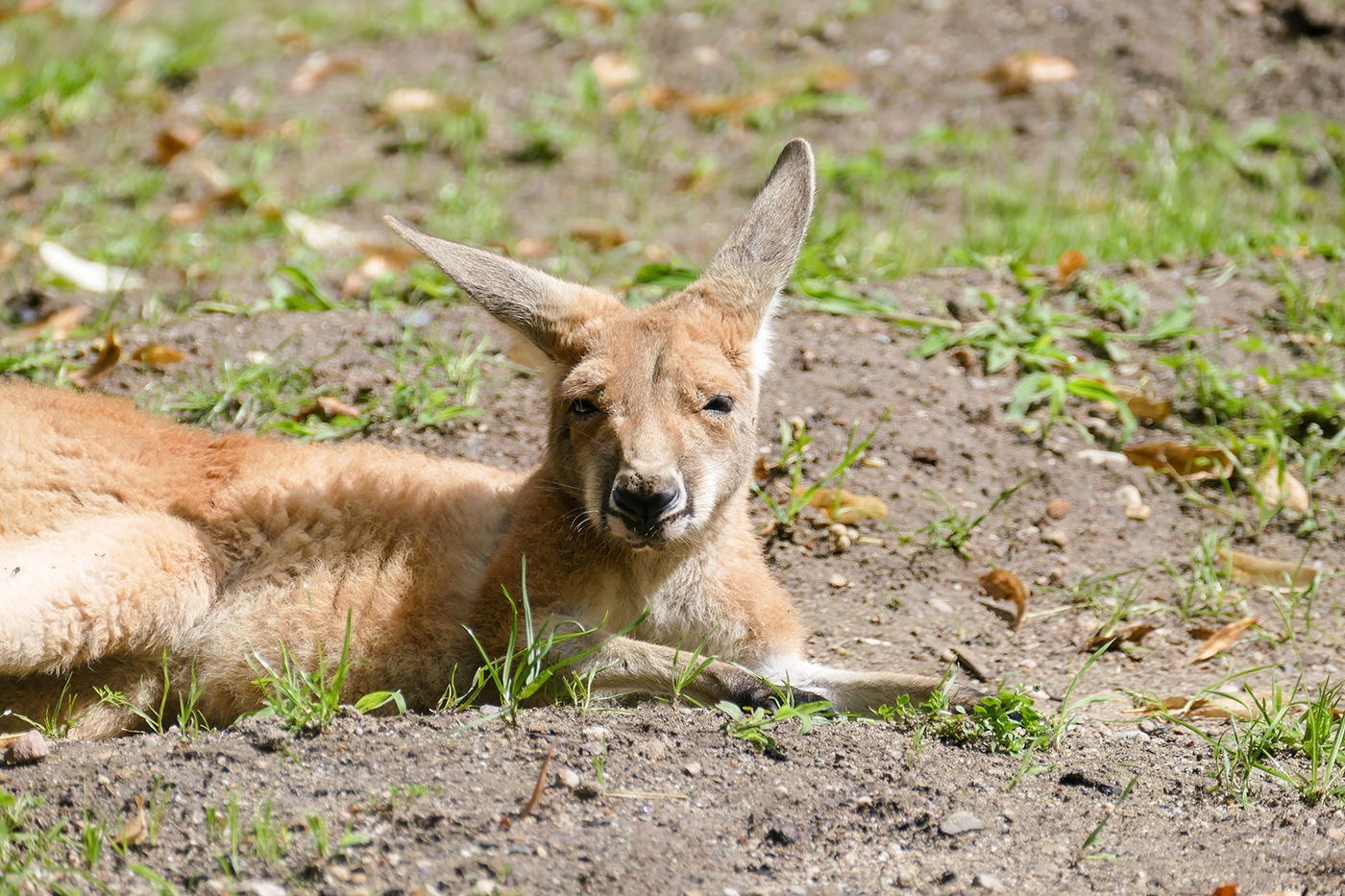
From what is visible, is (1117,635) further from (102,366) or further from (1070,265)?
(102,366)

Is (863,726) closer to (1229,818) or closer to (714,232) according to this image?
(1229,818)

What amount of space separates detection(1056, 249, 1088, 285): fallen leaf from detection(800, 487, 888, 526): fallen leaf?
1.85 metres

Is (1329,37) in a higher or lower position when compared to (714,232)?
higher

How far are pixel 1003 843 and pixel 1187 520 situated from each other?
2613 mm

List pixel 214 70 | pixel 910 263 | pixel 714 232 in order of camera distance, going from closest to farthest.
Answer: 1. pixel 910 263
2. pixel 714 232
3. pixel 214 70

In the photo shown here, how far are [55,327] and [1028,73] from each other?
6573 millimetres

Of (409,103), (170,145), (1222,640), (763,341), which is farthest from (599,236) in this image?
(1222,640)

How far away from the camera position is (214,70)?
9398mm

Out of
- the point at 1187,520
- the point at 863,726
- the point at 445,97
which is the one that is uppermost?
the point at 445,97

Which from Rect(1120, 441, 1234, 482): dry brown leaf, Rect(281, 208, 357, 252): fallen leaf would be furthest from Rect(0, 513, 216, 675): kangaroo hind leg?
Rect(1120, 441, 1234, 482): dry brown leaf

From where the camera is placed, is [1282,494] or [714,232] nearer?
[1282,494]

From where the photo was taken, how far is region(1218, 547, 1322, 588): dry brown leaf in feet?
15.7

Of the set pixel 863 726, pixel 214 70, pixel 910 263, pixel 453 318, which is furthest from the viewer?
pixel 214 70

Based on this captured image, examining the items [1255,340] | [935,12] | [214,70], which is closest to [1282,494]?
[1255,340]
